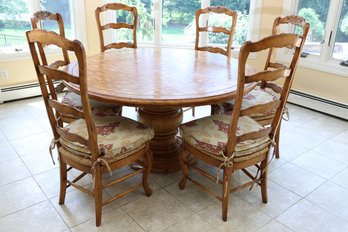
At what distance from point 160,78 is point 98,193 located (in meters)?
0.77

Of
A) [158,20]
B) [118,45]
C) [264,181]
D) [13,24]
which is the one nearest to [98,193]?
[264,181]

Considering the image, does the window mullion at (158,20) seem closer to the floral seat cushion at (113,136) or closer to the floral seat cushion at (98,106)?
the floral seat cushion at (98,106)

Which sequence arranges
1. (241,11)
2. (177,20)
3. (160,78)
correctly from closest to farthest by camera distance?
(160,78) < (241,11) < (177,20)

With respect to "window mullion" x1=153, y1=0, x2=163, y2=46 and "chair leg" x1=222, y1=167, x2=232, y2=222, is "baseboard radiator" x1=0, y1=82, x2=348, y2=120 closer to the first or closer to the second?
"window mullion" x1=153, y1=0, x2=163, y2=46

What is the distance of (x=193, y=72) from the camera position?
2.09 meters

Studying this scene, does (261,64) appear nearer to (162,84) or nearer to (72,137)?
(162,84)

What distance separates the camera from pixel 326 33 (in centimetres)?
333

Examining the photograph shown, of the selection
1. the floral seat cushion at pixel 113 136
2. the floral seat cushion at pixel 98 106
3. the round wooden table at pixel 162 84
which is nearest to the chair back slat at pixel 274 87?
the round wooden table at pixel 162 84

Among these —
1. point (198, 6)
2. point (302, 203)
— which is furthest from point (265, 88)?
point (198, 6)

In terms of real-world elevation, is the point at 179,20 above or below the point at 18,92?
above

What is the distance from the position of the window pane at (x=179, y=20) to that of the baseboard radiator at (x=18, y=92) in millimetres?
1697

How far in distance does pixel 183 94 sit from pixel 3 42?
105 inches

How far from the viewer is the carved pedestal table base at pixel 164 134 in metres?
2.18

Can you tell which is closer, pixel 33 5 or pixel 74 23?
pixel 33 5
